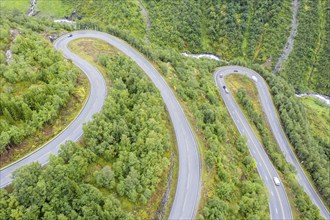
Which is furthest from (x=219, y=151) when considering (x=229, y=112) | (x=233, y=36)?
(x=233, y=36)

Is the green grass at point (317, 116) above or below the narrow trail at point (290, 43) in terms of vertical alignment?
below

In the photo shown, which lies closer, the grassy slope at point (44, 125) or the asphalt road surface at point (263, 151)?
the grassy slope at point (44, 125)

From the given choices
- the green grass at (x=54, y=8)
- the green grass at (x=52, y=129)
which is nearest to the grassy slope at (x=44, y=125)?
the green grass at (x=52, y=129)

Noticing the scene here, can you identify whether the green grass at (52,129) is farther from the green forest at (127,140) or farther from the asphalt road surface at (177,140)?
the green forest at (127,140)

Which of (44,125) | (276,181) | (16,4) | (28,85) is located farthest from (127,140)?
(16,4)

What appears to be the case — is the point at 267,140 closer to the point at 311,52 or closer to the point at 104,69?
the point at 104,69

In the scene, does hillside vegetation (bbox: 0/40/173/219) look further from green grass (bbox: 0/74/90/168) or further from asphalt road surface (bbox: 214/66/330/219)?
asphalt road surface (bbox: 214/66/330/219)
